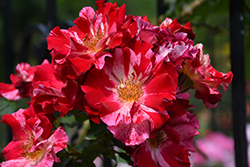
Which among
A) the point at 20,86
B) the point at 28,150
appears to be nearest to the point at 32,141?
the point at 28,150

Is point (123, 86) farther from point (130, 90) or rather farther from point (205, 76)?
point (205, 76)

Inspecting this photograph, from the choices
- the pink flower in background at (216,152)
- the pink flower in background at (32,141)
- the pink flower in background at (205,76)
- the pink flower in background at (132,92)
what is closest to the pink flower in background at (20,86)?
the pink flower in background at (32,141)

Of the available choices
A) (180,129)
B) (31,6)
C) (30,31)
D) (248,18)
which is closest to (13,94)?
(180,129)

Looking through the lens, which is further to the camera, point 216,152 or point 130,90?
point 216,152

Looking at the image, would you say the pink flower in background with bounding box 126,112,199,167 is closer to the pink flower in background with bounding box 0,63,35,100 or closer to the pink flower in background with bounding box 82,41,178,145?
the pink flower in background with bounding box 82,41,178,145

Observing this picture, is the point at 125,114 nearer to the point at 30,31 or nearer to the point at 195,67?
the point at 195,67

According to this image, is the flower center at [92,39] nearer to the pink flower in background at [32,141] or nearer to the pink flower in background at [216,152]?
the pink flower in background at [32,141]
